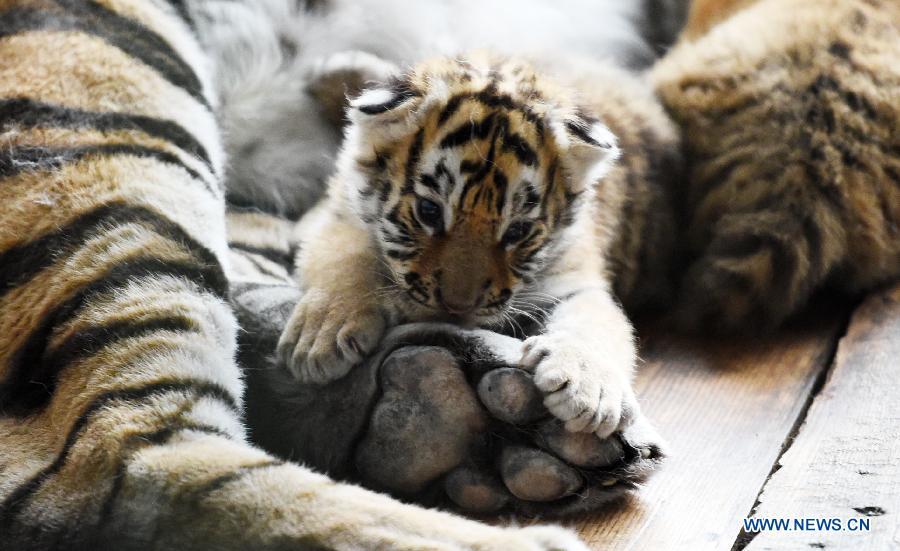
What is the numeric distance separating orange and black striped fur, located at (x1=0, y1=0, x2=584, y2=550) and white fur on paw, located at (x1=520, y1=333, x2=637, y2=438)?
0.27 m

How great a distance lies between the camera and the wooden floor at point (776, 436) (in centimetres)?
130

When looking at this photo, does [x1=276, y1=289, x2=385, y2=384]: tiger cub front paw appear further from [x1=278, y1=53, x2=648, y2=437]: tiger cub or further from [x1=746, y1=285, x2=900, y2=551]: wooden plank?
[x1=746, y1=285, x2=900, y2=551]: wooden plank

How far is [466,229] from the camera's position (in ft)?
5.03

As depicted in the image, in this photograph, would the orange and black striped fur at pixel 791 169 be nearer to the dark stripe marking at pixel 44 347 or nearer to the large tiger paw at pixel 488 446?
the large tiger paw at pixel 488 446

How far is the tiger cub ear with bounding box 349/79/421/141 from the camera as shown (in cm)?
159

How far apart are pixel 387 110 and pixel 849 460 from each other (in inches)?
33.3

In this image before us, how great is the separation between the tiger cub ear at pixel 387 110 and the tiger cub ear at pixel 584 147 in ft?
0.78

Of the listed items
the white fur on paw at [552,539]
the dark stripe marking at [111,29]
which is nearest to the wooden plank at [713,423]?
the white fur on paw at [552,539]

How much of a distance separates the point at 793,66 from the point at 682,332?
62 centimetres

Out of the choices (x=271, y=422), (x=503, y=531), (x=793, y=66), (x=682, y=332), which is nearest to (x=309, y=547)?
(x=503, y=531)

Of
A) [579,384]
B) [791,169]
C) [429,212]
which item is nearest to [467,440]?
[579,384]

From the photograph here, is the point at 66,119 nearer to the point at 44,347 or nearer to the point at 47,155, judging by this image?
the point at 47,155

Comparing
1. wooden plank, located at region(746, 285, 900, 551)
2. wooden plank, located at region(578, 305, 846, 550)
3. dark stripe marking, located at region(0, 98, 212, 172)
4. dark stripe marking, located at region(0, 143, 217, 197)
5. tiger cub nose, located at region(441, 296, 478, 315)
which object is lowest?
wooden plank, located at region(578, 305, 846, 550)

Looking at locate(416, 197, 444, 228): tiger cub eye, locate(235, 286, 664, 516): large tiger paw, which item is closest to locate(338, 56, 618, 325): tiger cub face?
locate(416, 197, 444, 228): tiger cub eye
